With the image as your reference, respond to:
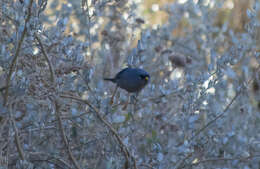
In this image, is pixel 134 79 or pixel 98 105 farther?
pixel 134 79

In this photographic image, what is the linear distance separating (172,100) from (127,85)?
139cm

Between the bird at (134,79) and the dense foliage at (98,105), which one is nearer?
the dense foliage at (98,105)

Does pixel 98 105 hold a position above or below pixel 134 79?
below

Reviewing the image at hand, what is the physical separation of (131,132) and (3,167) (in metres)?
0.92

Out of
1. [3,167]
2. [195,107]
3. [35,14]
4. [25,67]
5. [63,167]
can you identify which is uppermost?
[35,14]

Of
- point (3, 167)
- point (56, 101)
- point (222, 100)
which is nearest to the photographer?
point (3, 167)

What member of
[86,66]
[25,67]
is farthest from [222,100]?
[25,67]

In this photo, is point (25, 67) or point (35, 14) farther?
point (25, 67)

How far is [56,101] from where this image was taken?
1.64m

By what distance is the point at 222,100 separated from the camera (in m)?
3.23

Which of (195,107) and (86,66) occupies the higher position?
(86,66)

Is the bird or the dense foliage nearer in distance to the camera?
the dense foliage

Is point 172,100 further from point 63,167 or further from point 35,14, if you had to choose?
point 35,14

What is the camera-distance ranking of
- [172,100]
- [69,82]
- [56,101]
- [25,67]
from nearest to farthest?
1. [56,101]
2. [25,67]
3. [69,82]
4. [172,100]
